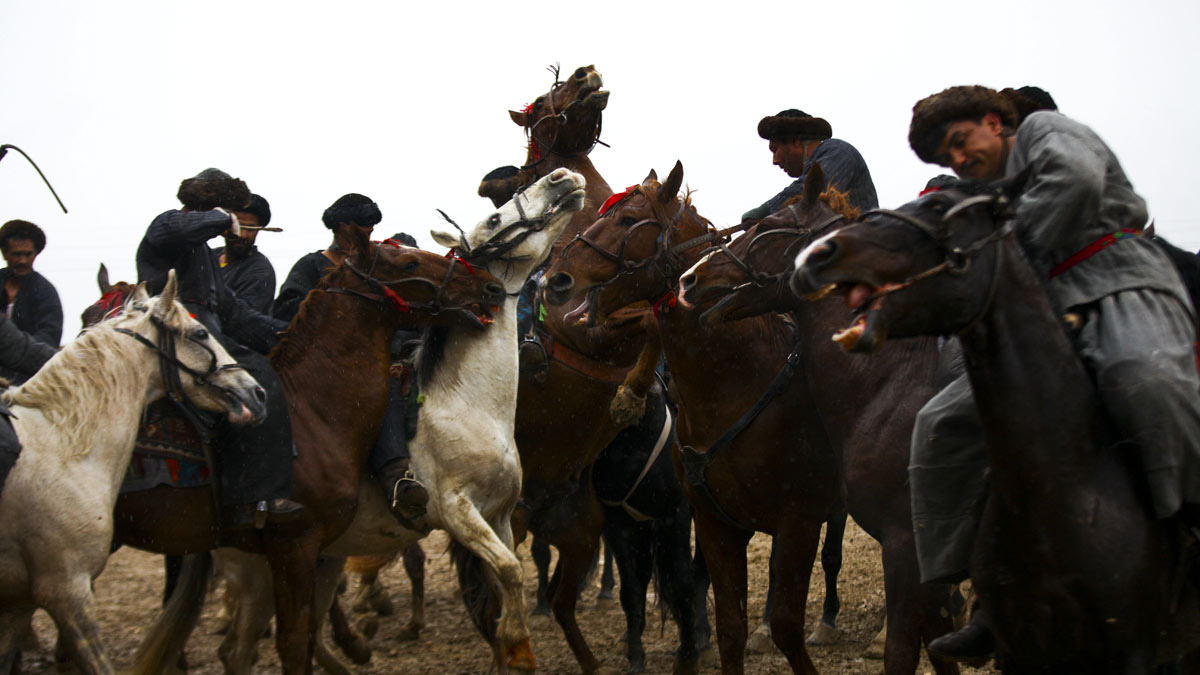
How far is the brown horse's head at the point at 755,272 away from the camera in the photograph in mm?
5527

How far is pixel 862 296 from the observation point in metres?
3.21

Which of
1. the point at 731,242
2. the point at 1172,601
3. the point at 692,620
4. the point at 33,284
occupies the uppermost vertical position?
the point at 33,284

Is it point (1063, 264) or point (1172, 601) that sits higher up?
point (1063, 264)

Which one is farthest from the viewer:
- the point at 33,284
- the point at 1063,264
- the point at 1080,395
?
the point at 33,284

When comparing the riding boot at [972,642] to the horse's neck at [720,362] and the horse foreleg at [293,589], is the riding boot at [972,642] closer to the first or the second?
the horse's neck at [720,362]

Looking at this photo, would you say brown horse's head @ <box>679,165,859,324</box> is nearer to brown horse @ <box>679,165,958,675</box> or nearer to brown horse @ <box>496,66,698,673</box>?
brown horse @ <box>679,165,958,675</box>

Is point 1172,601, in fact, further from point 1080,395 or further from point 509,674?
point 509,674

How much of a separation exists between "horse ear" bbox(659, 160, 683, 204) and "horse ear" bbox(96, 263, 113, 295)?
3.33 m

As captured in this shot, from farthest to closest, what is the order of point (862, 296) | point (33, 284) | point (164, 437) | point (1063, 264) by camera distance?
point (33, 284) → point (164, 437) → point (1063, 264) → point (862, 296)

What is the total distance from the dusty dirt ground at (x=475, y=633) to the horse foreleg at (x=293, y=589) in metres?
2.08

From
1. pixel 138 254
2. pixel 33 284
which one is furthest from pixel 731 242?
pixel 33 284

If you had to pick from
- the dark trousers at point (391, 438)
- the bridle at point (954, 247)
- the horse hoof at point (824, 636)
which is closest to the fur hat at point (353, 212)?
the dark trousers at point (391, 438)

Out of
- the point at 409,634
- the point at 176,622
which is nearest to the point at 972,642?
the point at 176,622

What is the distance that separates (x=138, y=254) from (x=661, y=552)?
3.99m
